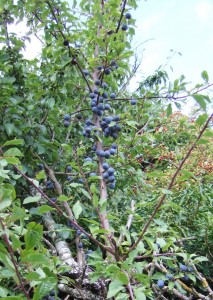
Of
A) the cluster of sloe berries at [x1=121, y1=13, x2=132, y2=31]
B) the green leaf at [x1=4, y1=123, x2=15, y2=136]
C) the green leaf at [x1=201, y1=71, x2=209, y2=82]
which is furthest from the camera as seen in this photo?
the cluster of sloe berries at [x1=121, y1=13, x2=132, y2=31]

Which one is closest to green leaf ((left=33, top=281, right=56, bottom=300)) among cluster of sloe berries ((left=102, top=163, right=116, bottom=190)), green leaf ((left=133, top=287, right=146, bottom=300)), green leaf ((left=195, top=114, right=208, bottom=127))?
green leaf ((left=133, top=287, right=146, bottom=300))

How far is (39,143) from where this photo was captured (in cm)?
195

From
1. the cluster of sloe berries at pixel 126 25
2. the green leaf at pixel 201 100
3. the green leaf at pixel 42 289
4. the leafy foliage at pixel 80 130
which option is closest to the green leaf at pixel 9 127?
the leafy foliage at pixel 80 130

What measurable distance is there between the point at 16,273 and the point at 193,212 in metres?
1.64

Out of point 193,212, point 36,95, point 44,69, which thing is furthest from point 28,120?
point 193,212

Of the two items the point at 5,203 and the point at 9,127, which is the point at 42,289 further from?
the point at 9,127

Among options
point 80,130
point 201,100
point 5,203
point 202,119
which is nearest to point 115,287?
point 5,203

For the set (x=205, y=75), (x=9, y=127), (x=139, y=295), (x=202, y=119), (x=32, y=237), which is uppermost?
(x=9, y=127)

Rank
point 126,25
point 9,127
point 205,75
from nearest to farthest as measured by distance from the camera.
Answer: point 205,75, point 9,127, point 126,25

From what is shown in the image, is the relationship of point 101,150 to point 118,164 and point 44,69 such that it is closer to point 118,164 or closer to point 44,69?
point 118,164

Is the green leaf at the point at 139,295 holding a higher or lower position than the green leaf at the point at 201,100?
lower

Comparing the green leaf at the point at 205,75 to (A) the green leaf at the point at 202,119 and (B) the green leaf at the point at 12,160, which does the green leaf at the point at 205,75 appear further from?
(B) the green leaf at the point at 12,160

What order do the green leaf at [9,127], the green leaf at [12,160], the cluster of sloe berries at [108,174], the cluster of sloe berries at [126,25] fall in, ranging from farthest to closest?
the cluster of sloe berries at [126,25], the green leaf at [9,127], the cluster of sloe berries at [108,174], the green leaf at [12,160]

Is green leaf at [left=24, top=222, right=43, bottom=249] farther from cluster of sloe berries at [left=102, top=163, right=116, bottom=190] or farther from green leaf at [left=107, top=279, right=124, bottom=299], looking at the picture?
cluster of sloe berries at [left=102, top=163, right=116, bottom=190]
